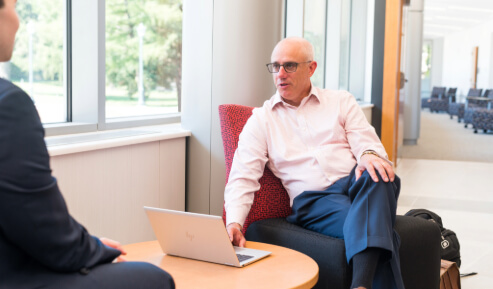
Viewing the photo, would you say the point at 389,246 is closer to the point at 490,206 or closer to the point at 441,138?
the point at 490,206

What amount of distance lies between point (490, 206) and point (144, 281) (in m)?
5.18

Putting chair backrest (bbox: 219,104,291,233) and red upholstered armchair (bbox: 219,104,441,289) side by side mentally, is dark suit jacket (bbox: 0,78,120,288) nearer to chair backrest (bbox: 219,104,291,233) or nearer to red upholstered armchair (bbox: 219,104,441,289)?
red upholstered armchair (bbox: 219,104,441,289)

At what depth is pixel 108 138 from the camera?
291 cm

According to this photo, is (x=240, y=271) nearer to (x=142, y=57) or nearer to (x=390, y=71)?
(x=142, y=57)

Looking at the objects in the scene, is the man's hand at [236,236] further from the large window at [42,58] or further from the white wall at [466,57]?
the white wall at [466,57]

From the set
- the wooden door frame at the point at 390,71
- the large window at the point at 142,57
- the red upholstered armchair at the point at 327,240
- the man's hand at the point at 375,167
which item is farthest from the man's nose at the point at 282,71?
the wooden door frame at the point at 390,71

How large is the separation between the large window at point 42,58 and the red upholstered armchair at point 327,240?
0.95 m

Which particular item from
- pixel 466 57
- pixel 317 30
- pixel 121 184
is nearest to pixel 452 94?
pixel 466 57

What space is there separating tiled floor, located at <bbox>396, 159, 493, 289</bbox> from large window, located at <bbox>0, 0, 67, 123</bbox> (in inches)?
99.3

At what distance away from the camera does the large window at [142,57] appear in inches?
138

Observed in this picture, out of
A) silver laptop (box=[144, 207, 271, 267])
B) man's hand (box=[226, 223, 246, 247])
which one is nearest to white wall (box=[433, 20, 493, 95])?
man's hand (box=[226, 223, 246, 247])

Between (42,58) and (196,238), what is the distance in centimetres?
143

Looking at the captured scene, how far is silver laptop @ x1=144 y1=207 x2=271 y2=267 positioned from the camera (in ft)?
6.41

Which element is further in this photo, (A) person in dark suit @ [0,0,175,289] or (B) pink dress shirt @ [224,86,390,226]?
(B) pink dress shirt @ [224,86,390,226]
